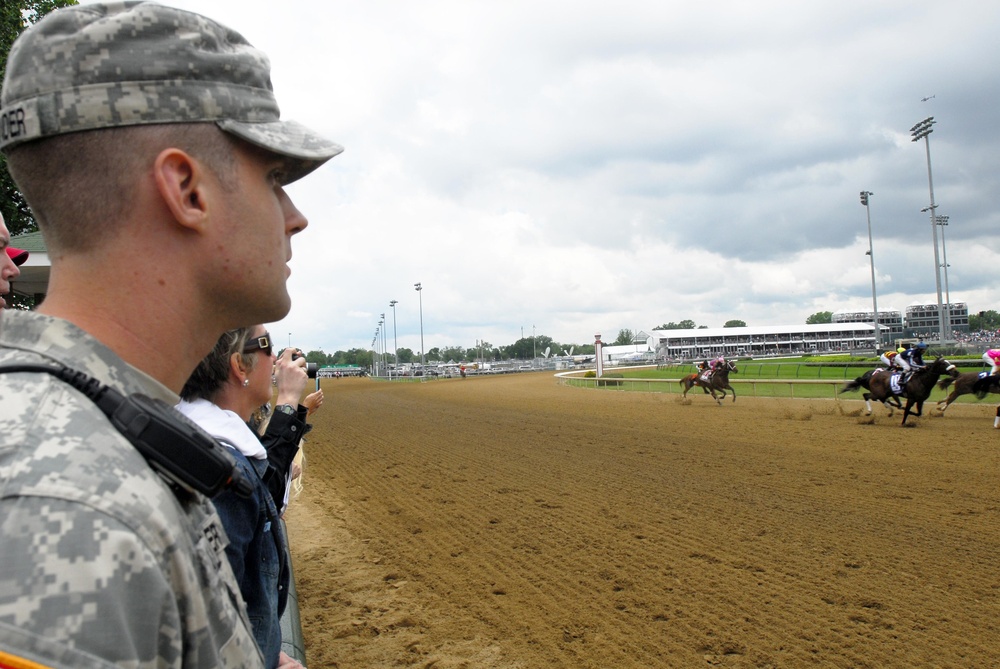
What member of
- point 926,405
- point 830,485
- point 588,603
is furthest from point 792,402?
point 588,603

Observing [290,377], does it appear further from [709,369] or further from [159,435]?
[709,369]

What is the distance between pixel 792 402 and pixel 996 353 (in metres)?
6.14

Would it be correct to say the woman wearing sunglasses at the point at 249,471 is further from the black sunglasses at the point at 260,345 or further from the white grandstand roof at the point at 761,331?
the white grandstand roof at the point at 761,331

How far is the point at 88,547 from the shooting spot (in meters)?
0.70

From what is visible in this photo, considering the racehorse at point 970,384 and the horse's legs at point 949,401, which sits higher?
the racehorse at point 970,384

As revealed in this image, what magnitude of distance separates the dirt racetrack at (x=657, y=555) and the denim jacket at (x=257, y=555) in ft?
9.14

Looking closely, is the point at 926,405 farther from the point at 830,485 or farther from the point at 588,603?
the point at 588,603

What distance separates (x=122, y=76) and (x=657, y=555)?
21.0 ft

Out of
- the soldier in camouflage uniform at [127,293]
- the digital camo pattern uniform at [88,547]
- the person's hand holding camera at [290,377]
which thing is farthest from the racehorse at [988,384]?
the digital camo pattern uniform at [88,547]

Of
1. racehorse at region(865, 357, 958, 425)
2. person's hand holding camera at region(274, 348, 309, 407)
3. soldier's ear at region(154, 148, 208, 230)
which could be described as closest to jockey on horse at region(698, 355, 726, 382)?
racehorse at region(865, 357, 958, 425)

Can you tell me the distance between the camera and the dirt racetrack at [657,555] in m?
4.71

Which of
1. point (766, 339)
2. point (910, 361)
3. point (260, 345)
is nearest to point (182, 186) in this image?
point (260, 345)

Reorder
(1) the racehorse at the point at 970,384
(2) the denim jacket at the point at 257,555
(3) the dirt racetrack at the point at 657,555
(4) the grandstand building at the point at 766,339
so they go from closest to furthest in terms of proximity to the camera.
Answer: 1. (2) the denim jacket at the point at 257,555
2. (3) the dirt racetrack at the point at 657,555
3. (1) the racehorse at the point at 970,384
4. (4) the grandstand building at the point at 766,339

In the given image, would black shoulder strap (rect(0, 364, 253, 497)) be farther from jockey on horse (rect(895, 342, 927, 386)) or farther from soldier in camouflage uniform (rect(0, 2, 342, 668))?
jockey on horse (rect(895, 342, 927, 386))
